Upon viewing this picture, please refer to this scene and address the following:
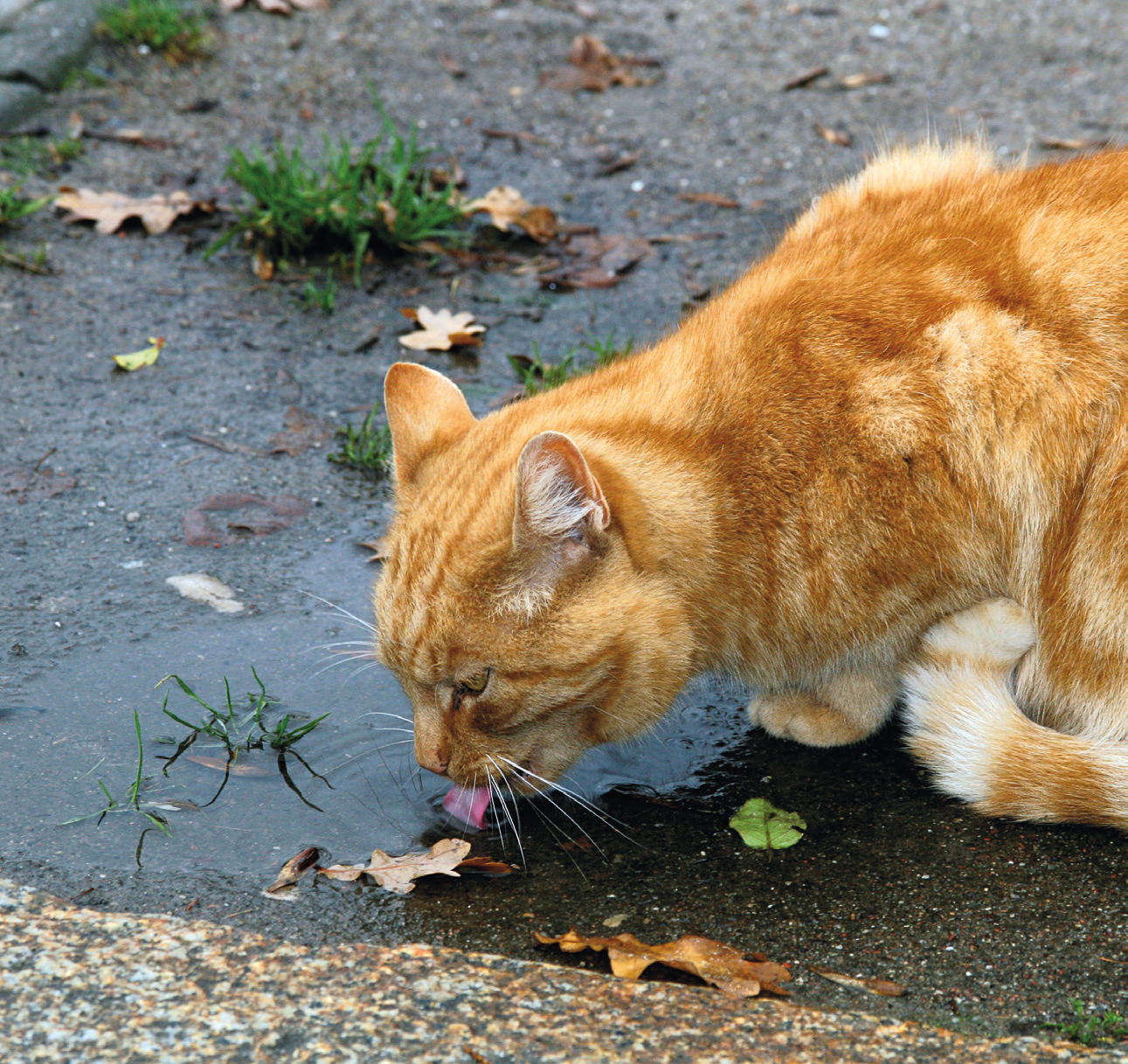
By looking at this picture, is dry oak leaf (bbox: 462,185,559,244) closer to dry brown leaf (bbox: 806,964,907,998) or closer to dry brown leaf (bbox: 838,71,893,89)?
dry brown leaf (bbox: 838,71,893,89)

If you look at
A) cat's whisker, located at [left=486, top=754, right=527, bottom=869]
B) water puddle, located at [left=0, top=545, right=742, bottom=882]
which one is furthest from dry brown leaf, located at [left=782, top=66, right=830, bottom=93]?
cat's whisker, located at [left=486, top=754, right=527, bottom=869]

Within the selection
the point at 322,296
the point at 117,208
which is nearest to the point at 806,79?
the point at 322,296

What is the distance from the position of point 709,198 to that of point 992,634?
350 cm

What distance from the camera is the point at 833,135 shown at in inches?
253

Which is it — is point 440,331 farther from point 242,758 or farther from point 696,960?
point 696,960

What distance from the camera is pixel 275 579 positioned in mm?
3727

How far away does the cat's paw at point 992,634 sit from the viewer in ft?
10.0

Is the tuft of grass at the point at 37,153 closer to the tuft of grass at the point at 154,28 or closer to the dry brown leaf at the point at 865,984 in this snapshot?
the tuft of grass at the point at 154,28

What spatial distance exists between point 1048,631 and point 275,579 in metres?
2.23

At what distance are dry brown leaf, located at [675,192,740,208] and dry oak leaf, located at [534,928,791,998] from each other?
4.22 m

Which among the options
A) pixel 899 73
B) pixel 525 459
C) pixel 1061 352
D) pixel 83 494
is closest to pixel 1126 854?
pixel 1061 352

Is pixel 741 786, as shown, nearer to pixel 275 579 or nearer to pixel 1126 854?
pixel 1126 854

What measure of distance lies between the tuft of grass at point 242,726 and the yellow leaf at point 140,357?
1811 mm

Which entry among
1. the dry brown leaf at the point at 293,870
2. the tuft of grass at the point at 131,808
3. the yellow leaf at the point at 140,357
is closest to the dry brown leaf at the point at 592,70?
the yellow leaf at the point at 140,357
